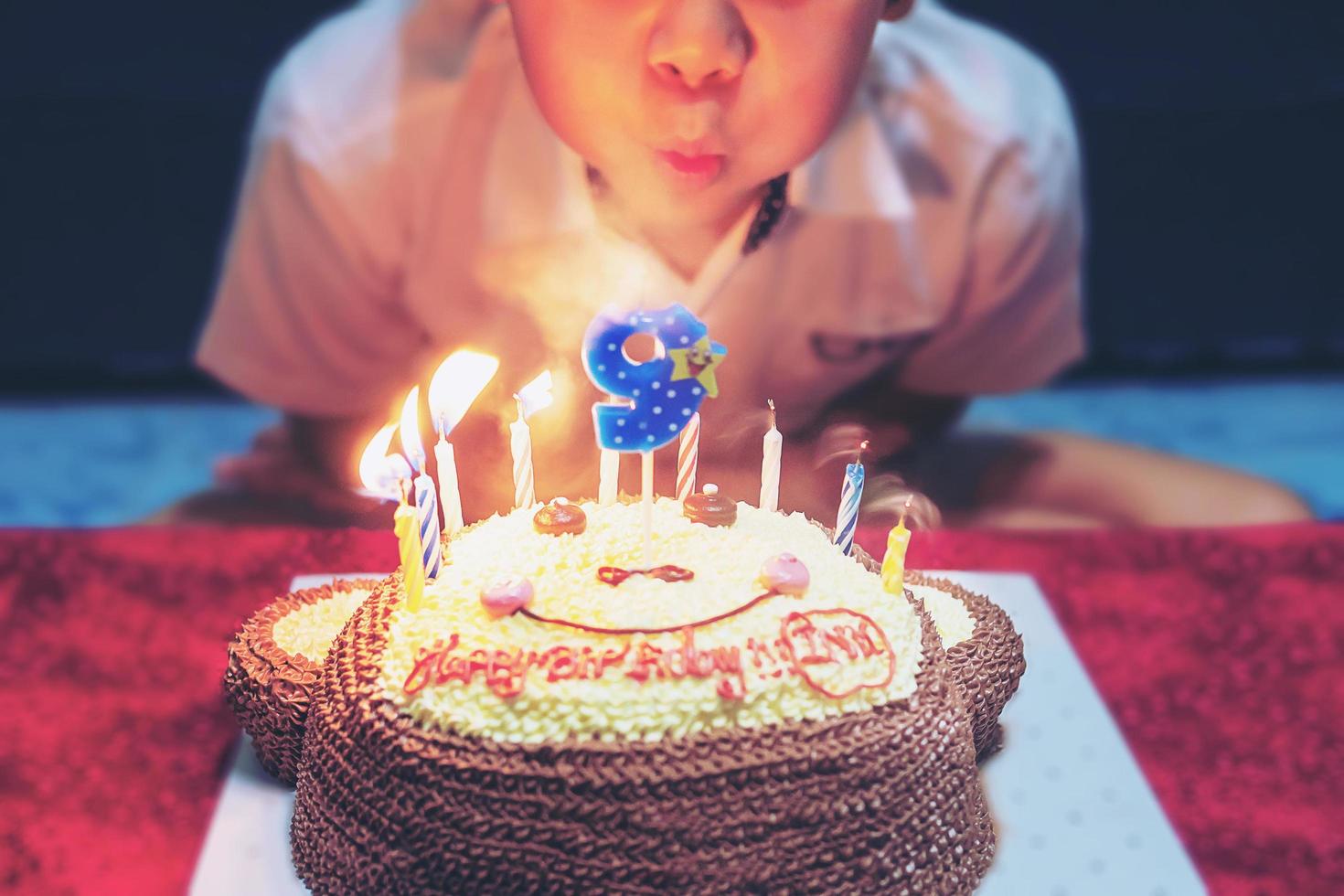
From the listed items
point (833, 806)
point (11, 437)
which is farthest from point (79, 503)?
point (833, 806)

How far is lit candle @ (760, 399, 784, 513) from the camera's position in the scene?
1.35 m

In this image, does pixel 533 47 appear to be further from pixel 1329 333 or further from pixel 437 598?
pixel 1329 333

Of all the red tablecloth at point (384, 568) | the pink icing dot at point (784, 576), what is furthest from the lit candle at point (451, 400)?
the pink icing dot at point (784, 576)

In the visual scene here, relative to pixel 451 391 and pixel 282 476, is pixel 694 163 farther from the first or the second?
pixel 282 476

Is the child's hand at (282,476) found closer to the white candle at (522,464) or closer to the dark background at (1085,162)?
the dark background at (1085,162)

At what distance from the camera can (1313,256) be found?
2.35 meters

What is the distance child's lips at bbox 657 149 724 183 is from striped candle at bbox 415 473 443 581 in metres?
0.41

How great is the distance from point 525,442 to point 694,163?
13.2 inches

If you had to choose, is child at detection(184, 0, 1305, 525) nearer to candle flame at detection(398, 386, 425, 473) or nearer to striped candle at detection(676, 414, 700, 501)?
striped candle at detection(676, 414, 700, 501)

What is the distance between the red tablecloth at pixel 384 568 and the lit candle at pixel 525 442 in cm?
25

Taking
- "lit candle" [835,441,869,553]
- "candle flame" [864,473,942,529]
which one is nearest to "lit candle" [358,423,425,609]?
"lit candle" [835,441,869,553]

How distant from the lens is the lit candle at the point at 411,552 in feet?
3.80

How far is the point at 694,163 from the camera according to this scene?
51.2 inches

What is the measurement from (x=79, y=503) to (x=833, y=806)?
66.6 inches
